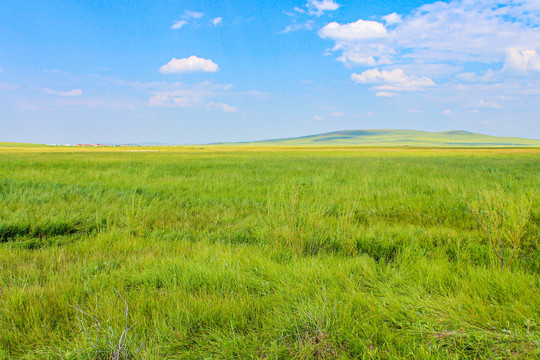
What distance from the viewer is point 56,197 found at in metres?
6.59

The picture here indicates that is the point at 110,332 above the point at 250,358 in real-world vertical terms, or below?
above

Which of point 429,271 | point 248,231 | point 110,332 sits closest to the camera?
point 110,332

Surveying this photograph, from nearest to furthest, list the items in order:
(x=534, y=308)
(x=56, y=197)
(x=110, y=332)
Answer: (x=110, y=332) → (x=534, y=308) → (x=56, y=197)

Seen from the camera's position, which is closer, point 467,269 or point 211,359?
point 211,359

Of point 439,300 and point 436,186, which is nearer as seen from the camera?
point 439,300

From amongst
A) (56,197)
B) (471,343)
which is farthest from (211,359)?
(56,197)

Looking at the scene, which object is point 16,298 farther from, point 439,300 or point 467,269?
point 467,269

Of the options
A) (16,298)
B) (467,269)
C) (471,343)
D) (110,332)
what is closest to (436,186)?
(467,269)

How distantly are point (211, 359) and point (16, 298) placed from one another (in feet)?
6.23

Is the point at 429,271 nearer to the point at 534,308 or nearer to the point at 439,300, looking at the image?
the point at 439,300

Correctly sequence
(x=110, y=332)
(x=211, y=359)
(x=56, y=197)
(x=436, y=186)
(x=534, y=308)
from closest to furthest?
(x=211, y=359), (x=110, y=332), (x=534, y=308), (x=56, y=197), (x=436, y=186)

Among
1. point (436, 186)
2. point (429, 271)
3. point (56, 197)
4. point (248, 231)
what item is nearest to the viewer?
point (429, 271)

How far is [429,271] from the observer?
9.21ft

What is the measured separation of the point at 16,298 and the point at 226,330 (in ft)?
6.24
